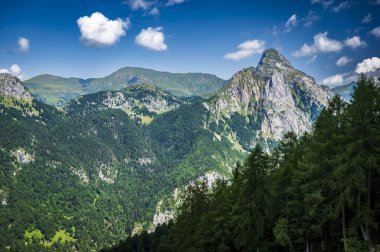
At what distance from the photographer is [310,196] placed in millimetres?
40906

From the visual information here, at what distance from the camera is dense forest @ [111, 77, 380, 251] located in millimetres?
36031

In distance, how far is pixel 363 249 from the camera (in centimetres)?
3625

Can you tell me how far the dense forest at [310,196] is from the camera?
36.0 meters

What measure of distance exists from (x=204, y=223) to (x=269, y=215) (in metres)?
11.3

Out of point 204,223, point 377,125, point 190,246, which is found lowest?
point 190,246

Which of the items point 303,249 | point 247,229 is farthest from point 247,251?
point 303,249

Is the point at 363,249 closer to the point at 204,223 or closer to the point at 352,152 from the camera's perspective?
the point at 352,152

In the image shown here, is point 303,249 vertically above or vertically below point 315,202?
below

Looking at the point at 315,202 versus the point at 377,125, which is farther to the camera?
the point at 315,202

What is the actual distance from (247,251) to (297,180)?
15637 millimetres

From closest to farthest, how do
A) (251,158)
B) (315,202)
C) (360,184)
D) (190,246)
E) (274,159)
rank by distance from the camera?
(360,184) < (315,202) < (251,158) < (274,159) < (190,246)

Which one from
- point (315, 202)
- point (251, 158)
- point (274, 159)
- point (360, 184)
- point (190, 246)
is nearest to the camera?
point (360, 184)

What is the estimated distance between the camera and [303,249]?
51.8 metres

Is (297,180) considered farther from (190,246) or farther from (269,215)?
(190,246)
